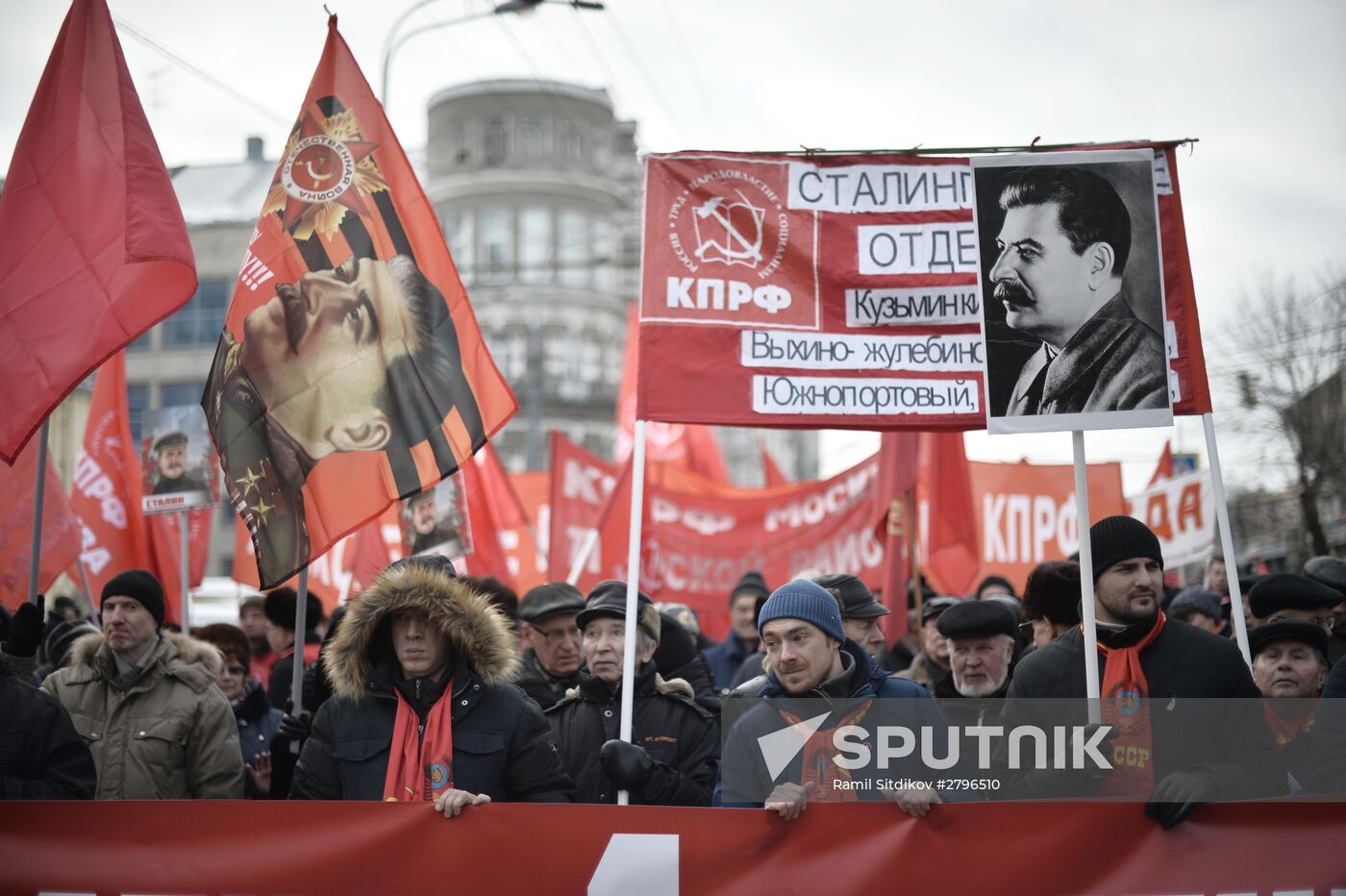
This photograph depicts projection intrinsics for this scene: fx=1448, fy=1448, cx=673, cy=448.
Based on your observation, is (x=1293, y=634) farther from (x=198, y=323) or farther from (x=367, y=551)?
(x=198, y=323)

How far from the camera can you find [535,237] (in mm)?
56750

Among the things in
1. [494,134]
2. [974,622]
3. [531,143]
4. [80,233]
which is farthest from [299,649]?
[494,134]

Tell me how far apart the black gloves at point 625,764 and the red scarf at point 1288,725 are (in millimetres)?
2094

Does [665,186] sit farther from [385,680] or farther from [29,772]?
[29,772]

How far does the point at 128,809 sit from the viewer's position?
467cm

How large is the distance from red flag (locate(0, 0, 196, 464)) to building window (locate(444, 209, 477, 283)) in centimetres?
5082

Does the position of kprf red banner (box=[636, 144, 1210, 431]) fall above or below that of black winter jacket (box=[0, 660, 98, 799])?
above

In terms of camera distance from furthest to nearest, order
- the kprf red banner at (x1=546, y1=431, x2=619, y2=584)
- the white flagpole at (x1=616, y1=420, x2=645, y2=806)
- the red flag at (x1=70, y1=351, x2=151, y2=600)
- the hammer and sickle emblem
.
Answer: the kprf red banner at (x1=546, y1=431, x2=619, y2=584) → the red flag at (x1=70, y1=351, x2=151, y2=600) → the hammer and sickle emblem → the white flagpole at (x1=616, y1=420, x2=645, y2=806)

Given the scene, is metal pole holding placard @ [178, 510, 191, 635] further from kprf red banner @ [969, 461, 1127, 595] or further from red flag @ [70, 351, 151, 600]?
kprf red banner @ [969, 461, 1127, 595]

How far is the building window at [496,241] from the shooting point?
185 feet

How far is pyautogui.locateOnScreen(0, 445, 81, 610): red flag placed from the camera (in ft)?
29.6

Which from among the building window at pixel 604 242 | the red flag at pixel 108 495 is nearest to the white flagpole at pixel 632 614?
the red flag at pixel 108 495

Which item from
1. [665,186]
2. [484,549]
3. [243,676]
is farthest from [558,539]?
[665,186]

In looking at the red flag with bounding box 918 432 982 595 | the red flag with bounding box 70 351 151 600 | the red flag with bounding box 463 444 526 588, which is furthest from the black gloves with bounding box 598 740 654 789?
the red flag with bounding box 70 351 151 600
